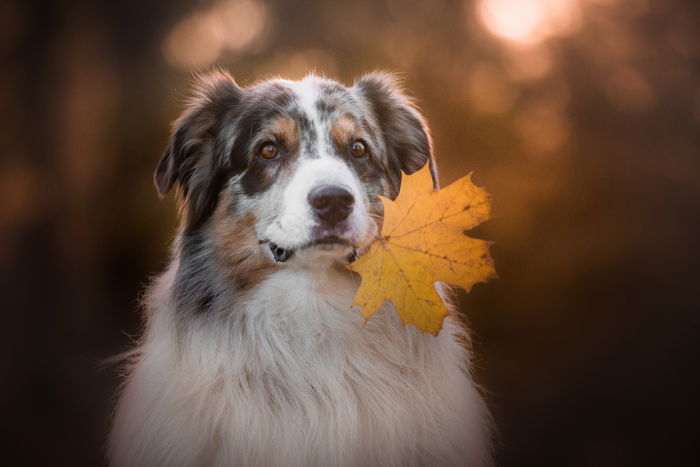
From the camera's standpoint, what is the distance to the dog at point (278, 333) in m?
1.31

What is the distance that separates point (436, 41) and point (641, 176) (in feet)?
2.41

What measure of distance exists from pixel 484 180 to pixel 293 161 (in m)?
0.61

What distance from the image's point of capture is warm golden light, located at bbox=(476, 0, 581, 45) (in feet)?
5.44

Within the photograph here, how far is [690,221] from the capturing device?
5.78ft

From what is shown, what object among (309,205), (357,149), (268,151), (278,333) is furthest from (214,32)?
(278,333)

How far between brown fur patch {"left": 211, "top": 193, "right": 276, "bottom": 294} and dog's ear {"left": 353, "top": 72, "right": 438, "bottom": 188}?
402 mm

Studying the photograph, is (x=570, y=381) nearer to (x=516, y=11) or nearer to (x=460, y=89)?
(x=460, y=89)

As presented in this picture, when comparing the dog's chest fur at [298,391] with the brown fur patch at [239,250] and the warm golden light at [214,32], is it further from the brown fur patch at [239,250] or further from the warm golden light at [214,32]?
the warm golden light at [214,32]

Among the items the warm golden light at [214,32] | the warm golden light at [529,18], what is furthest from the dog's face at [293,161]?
the warm golden light at [529,18]

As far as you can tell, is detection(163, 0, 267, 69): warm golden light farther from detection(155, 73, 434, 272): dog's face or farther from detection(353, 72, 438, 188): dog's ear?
detection(353, 72, 438, 188): dog's ear

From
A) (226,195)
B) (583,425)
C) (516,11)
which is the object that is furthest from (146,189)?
(583,425)

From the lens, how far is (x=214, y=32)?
1587mm

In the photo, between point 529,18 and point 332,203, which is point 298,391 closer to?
point 332,203

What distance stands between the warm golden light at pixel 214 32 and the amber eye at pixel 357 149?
45 centimetres
